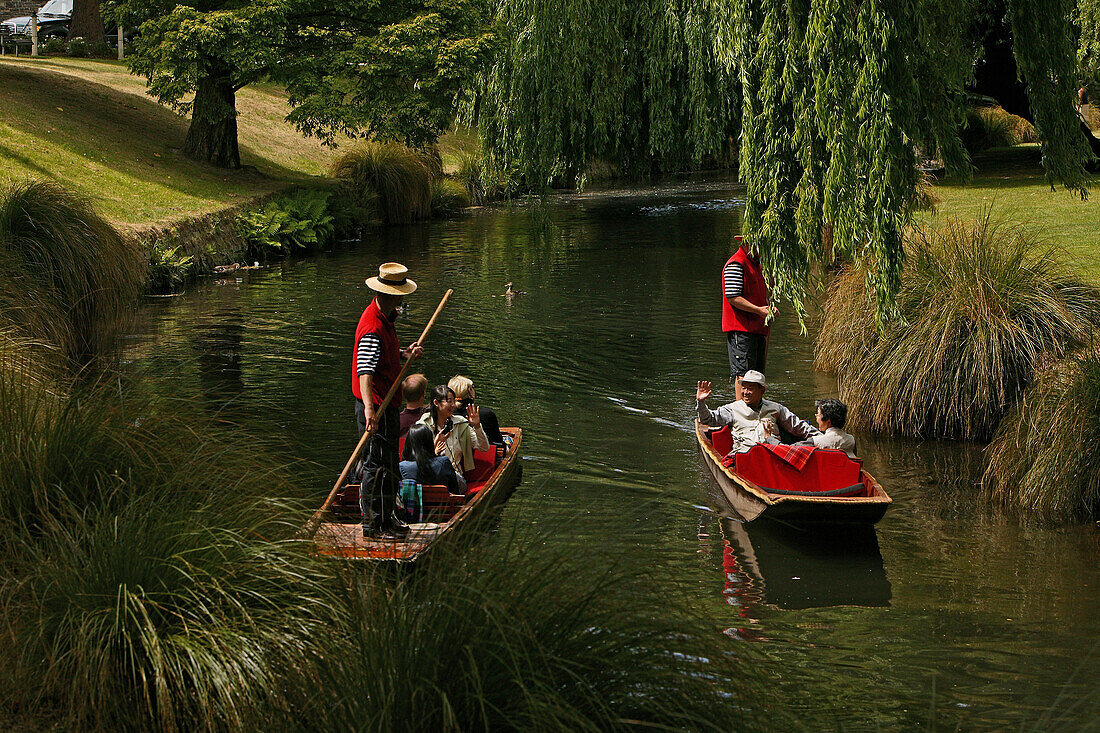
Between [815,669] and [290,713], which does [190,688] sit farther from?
[815,669]

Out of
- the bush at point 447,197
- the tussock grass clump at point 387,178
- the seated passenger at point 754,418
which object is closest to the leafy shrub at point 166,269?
the tussock grass clump at point 387,178

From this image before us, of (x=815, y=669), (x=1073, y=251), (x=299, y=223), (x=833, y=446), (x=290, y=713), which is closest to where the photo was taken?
(x=290, y=713)

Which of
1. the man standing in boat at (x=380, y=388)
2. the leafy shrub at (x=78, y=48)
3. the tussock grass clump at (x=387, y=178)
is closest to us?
the man standing in boat at (x=380, y=388)

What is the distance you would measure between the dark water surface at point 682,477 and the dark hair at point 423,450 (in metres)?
0.77

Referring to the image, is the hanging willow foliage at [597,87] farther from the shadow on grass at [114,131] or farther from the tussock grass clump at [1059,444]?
the shadow on grass at [114,131]

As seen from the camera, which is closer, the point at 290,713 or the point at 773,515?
the point at 290,713

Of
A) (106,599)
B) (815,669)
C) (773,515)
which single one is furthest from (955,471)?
(106,599)

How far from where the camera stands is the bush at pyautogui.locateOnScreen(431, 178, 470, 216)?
32312mm

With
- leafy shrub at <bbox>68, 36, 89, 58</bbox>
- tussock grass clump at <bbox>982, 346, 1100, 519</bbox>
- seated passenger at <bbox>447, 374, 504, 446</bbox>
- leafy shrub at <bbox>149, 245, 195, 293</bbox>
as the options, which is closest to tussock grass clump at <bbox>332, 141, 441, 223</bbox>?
leafy shrub at <bbox>149, 245, 195, 293</bbox>

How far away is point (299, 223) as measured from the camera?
82.0ft

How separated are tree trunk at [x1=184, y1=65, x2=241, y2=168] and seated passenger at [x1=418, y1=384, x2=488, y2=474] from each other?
2070 cm

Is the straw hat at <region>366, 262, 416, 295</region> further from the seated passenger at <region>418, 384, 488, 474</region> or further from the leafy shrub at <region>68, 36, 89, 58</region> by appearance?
the leafy shrub at <region>68, 36, 89, 58</region>

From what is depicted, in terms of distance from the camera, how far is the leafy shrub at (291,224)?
955 inches

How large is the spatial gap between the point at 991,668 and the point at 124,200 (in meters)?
19.6
